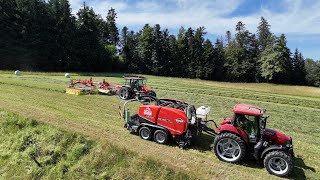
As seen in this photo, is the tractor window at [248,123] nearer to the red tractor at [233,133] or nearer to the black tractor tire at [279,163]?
the red tractor at [233,133]

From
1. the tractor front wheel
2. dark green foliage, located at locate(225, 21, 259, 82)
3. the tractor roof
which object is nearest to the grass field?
the tractor front wheel

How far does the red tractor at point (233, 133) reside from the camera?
9.98 m

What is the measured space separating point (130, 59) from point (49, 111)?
2377 inches

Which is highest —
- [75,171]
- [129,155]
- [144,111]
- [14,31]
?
[14,31]

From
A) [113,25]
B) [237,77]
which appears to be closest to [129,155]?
[237,77]

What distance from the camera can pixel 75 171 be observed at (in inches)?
436

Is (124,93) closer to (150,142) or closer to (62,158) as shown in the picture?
(150,142)

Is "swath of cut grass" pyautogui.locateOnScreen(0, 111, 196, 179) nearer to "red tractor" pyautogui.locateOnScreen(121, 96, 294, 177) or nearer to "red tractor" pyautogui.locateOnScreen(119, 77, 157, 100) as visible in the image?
"red tractor" pyautogui.locateOnScreen(121, 96, 294, 177)

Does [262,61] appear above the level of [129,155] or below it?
above

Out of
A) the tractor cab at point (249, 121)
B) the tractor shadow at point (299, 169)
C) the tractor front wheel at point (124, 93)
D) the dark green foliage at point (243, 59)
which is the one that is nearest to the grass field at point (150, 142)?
the tractor shadow at point (299, 169)

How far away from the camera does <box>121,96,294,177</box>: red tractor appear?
9977 millimetres

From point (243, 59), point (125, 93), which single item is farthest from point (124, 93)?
point (243, 59)

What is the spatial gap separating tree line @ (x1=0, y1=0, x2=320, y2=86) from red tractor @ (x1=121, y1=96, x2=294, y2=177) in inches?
2008

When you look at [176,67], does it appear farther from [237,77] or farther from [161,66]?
[237,77]
